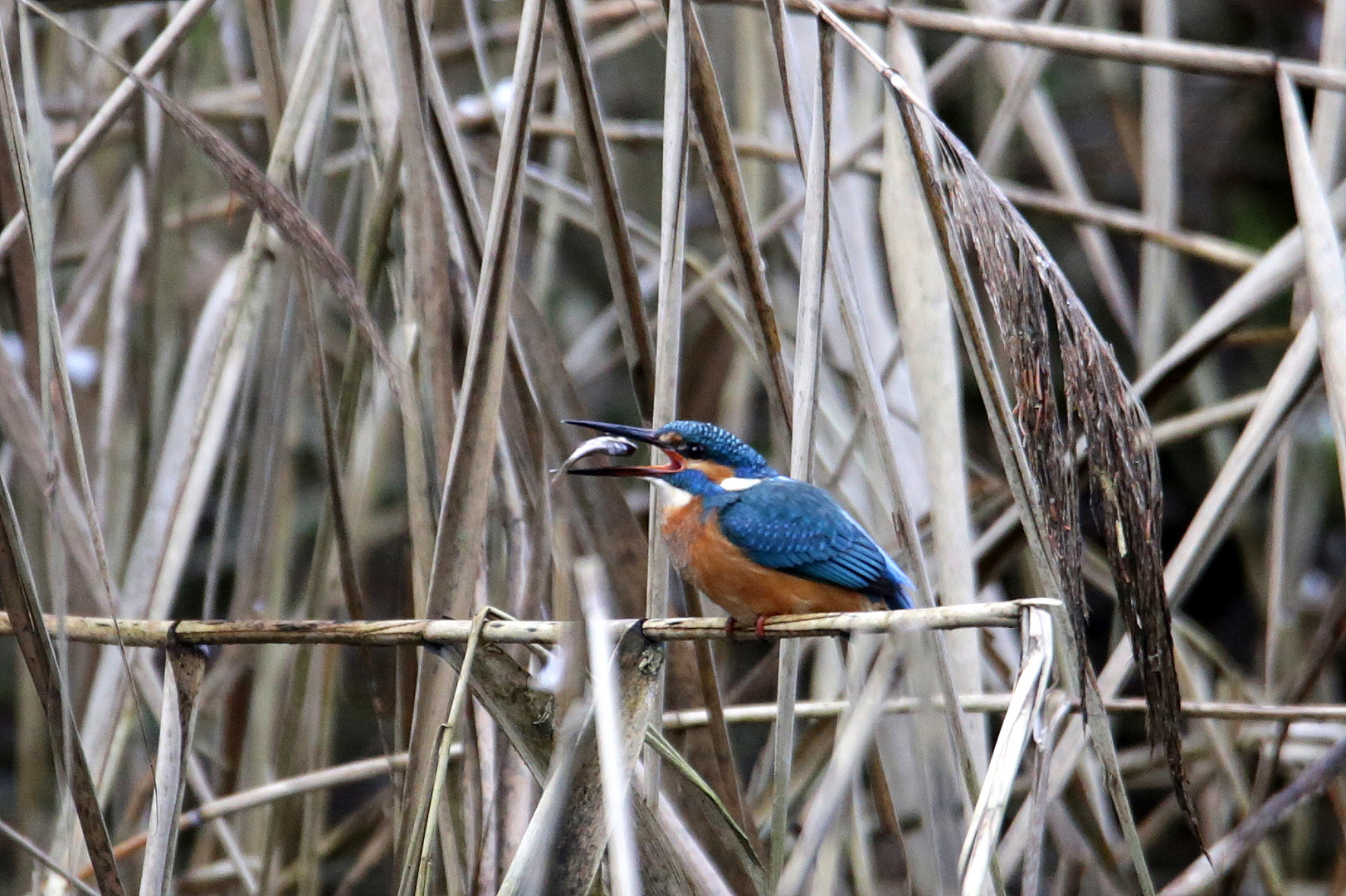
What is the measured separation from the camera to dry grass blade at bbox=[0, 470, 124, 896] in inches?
64.4

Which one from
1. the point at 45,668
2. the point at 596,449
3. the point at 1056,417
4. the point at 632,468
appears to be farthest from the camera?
the point at 632,468

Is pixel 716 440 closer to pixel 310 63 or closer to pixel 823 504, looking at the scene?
pixel 823 504

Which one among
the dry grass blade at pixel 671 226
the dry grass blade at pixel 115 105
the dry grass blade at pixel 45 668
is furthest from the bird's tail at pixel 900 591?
the dry grass blade at pixel 115 105

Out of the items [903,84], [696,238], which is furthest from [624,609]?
[696,238]

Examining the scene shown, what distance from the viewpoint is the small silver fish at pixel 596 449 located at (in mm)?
1963

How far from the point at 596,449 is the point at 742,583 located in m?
0.60

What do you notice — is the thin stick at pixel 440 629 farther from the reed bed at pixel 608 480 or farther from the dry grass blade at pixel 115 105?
the dry grass blade at pixel 115 105

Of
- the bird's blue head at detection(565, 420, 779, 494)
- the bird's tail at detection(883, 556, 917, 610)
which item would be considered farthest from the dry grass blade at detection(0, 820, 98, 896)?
the bird's tail at detection(883, 556, 917, 610)

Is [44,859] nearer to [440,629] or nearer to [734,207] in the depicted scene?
[440,629]

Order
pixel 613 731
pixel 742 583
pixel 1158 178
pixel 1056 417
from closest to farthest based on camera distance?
pixel 613 731, pixel 1056 417, pixel 742 583, pixel 1158 178

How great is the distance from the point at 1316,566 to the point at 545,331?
4.81 meters

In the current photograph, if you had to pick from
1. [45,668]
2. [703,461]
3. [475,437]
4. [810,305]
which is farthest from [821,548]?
[45,668]

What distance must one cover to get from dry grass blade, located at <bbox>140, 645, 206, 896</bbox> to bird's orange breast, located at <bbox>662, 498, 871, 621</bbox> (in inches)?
43.3

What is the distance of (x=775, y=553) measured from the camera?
2.68 meters
